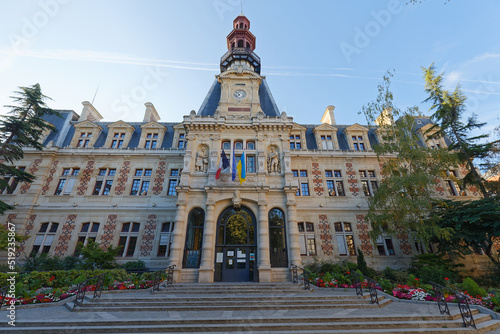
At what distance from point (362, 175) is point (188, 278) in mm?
17578

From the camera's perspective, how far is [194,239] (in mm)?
15398

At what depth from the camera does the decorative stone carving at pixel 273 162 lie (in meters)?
17.5

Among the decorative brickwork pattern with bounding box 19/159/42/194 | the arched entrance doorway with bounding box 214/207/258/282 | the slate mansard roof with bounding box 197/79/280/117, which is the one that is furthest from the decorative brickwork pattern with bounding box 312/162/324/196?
the decorative brickwork pattern with bounding box 19/159/42/194

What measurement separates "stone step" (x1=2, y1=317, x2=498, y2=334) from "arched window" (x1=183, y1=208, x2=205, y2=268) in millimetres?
7480

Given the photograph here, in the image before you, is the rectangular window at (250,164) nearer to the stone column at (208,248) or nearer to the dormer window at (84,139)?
the stone column at (208,248)

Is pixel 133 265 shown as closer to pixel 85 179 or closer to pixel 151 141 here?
pixel 85 179

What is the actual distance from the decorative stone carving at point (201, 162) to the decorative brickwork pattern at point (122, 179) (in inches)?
305

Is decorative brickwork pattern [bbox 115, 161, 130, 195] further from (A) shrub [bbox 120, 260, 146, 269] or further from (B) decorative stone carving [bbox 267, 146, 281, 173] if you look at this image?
(B) decorative stone carving [bbox 267, 146, 281, 173]

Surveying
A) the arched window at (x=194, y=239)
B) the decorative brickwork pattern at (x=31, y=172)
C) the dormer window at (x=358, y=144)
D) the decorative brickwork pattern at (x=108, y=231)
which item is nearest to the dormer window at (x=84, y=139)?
Answer: the decorative brickwork pattern at (x=31, y=172)

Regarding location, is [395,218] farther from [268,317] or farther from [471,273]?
[268,317]

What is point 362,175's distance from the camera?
68.3 feet

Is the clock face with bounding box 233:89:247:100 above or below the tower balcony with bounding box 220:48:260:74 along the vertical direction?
below

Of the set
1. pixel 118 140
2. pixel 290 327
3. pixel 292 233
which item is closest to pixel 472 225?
pixel 292 233

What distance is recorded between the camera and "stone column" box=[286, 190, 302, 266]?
14430 mm
